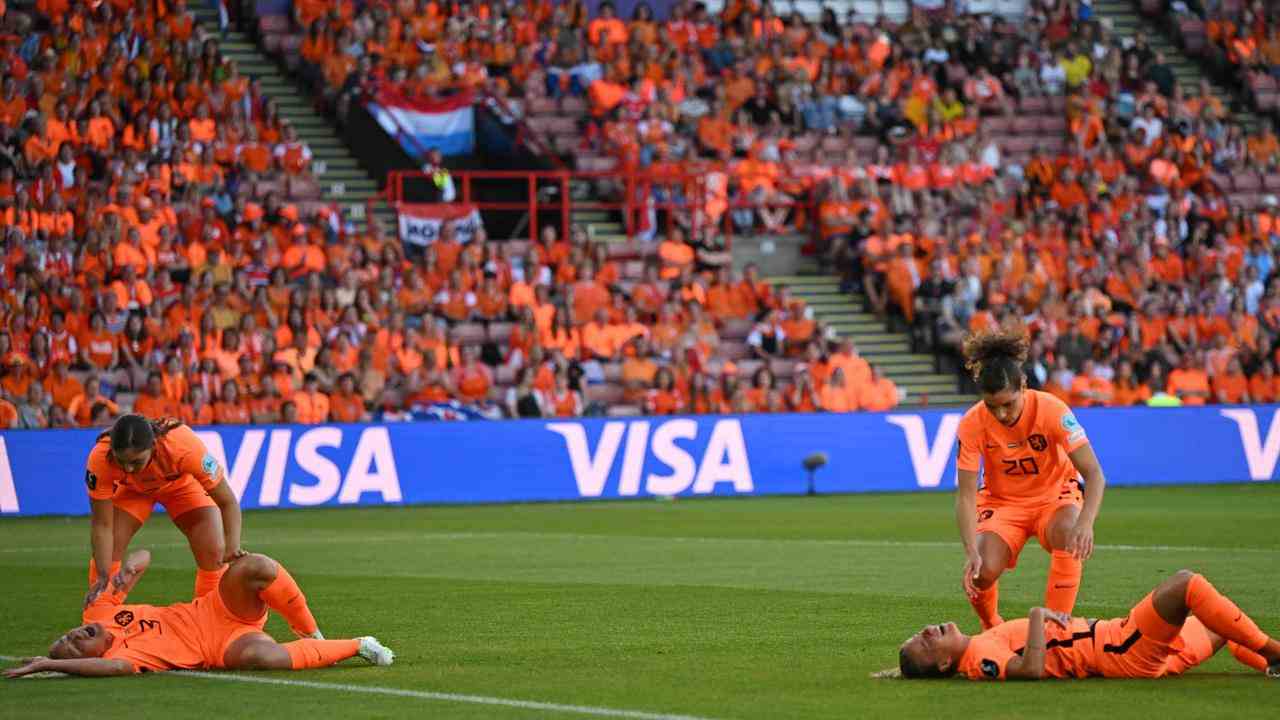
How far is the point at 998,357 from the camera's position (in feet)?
35.8

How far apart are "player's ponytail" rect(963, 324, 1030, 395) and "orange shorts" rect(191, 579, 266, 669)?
13.1 ft

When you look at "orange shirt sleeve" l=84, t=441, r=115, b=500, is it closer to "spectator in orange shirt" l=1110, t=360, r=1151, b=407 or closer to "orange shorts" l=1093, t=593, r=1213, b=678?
"orange shorts" l=1093, t=593, r=1213, b=678

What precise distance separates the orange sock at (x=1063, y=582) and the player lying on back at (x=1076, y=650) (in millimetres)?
864

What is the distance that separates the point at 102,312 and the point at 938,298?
14022 mm

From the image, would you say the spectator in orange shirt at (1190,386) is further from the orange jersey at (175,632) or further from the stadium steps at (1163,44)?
the orange jersey at (175,632)

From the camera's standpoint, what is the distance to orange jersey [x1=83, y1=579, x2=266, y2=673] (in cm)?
1091

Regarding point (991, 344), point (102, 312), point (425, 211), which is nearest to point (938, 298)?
point (425, 211)

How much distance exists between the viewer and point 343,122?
36281 millimetres

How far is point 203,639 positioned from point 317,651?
60 centimetres

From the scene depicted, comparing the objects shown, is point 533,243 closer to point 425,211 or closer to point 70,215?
point 425,211

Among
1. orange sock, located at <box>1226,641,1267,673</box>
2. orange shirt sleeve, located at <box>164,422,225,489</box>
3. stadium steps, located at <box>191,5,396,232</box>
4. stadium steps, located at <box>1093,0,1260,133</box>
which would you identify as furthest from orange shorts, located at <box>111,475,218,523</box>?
stadium steps, located at <box>1093,0,1260,133</box>

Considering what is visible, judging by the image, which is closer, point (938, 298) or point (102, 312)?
point (102, 312)

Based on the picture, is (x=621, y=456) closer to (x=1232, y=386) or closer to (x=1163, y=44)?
(x=1232, y=386)

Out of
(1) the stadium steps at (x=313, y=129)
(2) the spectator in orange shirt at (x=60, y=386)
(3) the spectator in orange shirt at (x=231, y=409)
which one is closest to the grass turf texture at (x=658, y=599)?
(3) the spectator in orange shirt at (x=231, y=409)
